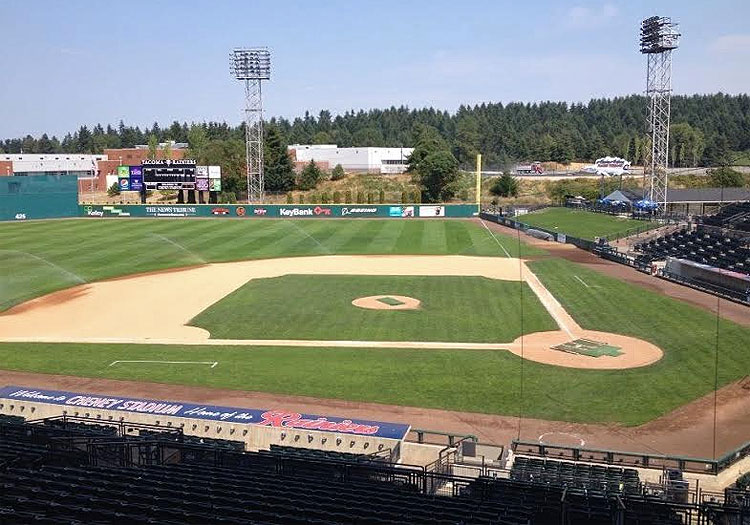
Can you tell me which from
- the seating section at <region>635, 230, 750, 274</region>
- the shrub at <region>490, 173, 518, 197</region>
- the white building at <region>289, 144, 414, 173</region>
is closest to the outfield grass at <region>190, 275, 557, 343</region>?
the seating section at <region>635, 230, 750, 274</region>

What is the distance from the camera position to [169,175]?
293ft

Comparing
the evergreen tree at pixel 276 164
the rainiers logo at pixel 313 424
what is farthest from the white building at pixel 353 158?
the rainiers logo at pixel 313 424

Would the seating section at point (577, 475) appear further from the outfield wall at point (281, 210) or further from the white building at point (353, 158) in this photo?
the white building at point (353, 158)

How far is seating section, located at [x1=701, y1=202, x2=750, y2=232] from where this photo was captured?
55.9m

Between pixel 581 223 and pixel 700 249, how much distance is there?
26.7m

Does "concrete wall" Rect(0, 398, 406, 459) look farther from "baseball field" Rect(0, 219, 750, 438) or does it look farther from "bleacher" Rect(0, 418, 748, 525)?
"baseball field" Rect(0, 219, 750, 438)

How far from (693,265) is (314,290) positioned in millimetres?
25450

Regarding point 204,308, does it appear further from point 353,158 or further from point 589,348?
point 353,158

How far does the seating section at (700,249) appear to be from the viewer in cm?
4712

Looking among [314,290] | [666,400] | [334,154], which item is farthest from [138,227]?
[334,154]

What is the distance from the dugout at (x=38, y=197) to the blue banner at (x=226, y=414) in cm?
7713

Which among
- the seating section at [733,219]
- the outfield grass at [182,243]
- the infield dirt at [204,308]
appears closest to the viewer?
the infield dirt at [204,308]

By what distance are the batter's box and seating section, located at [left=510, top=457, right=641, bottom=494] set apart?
41.9 feet

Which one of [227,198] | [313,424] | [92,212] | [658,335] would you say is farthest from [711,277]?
[227,198]
